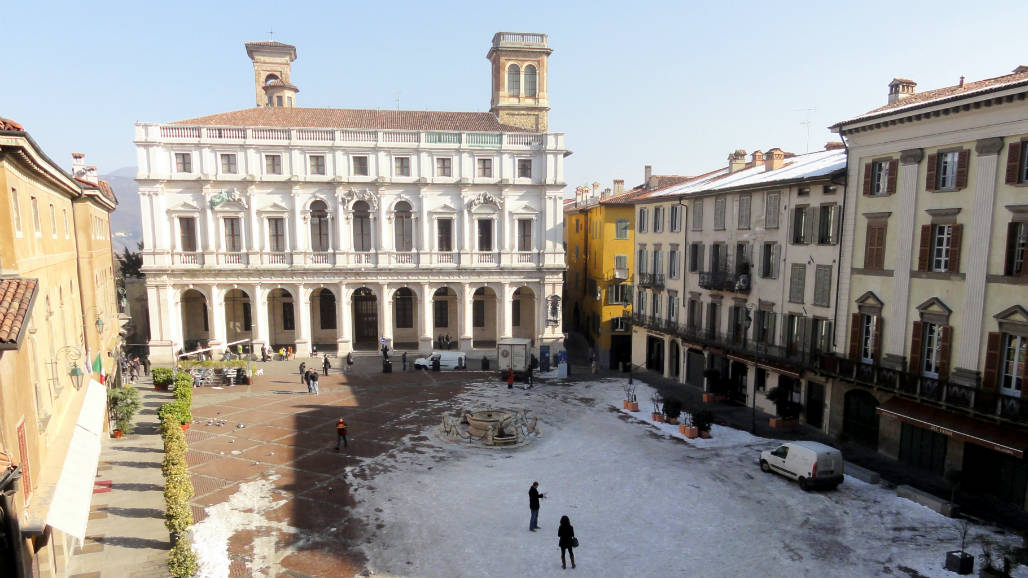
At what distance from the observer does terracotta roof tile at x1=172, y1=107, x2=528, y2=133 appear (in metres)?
44.1

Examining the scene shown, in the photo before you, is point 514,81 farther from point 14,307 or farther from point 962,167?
point 14,307

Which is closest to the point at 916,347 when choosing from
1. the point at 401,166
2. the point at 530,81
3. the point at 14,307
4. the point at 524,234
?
the point at 14,307

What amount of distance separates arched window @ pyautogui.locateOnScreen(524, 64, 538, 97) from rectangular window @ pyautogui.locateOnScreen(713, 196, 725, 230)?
2693 centimetres

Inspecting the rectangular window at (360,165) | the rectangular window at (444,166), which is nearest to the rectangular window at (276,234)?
the rectangular window at (360,165)

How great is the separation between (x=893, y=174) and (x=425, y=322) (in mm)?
32224

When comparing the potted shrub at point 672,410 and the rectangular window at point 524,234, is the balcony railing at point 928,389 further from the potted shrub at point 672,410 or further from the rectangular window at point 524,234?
the rectangular window at point 524,234

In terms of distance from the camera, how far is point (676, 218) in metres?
37.2

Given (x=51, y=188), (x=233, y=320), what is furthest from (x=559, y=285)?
(x=51, y=188)

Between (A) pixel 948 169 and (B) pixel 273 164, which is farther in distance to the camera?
(B) pixel 273 164

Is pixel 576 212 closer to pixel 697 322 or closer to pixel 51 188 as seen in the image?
pixel 697 322

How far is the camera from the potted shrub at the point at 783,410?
87.9 feet

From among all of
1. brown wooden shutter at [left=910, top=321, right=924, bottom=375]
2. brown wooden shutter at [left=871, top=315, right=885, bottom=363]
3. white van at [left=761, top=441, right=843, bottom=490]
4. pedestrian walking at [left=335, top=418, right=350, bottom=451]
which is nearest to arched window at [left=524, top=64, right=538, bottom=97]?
brown wooden shutter at [left=871, top=315, right=885, bottom=363]

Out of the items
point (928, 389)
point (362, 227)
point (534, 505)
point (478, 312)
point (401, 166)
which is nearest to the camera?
point (534, 505)

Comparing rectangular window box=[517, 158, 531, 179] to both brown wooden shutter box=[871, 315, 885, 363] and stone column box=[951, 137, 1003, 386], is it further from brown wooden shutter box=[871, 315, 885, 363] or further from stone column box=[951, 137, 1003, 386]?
stone column box=[951, 137, 1003, 386]
